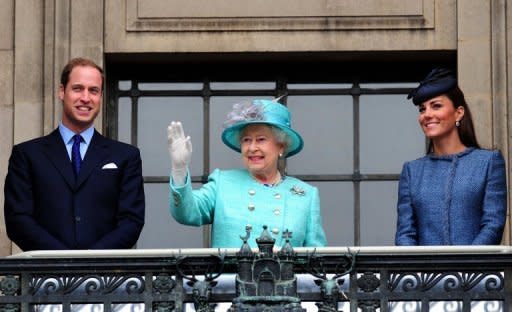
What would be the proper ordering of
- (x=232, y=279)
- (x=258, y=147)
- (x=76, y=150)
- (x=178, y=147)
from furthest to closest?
(x=76, y=150)
(x=258, y=147)
(x=178, y=147)
(x=232, y=279)

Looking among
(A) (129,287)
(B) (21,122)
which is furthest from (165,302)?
(B) (21,122)

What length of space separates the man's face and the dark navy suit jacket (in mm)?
203

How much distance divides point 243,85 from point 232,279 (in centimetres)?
413

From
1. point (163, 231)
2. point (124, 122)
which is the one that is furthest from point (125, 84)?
point (163, 231)

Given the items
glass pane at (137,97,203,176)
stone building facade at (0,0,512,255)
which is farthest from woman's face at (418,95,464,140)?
glass pane at (137,97,203,176)

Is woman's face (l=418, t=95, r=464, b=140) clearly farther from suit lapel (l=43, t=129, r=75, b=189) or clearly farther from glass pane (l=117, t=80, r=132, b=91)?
glass pane (l=117, t=80, r=132, b=91)

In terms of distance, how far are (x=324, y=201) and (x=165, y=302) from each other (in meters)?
3.80

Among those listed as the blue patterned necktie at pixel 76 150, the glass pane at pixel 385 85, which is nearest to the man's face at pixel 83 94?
the blue patterned necktie at pixel 76 150

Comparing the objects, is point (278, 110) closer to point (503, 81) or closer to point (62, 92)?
point (62, 92)

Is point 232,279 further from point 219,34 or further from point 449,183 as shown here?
point 219,34

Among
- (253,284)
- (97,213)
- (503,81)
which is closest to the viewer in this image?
(253,284)

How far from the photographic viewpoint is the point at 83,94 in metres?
15.8

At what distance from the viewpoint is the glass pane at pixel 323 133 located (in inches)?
735

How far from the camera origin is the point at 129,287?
49.2 feet
